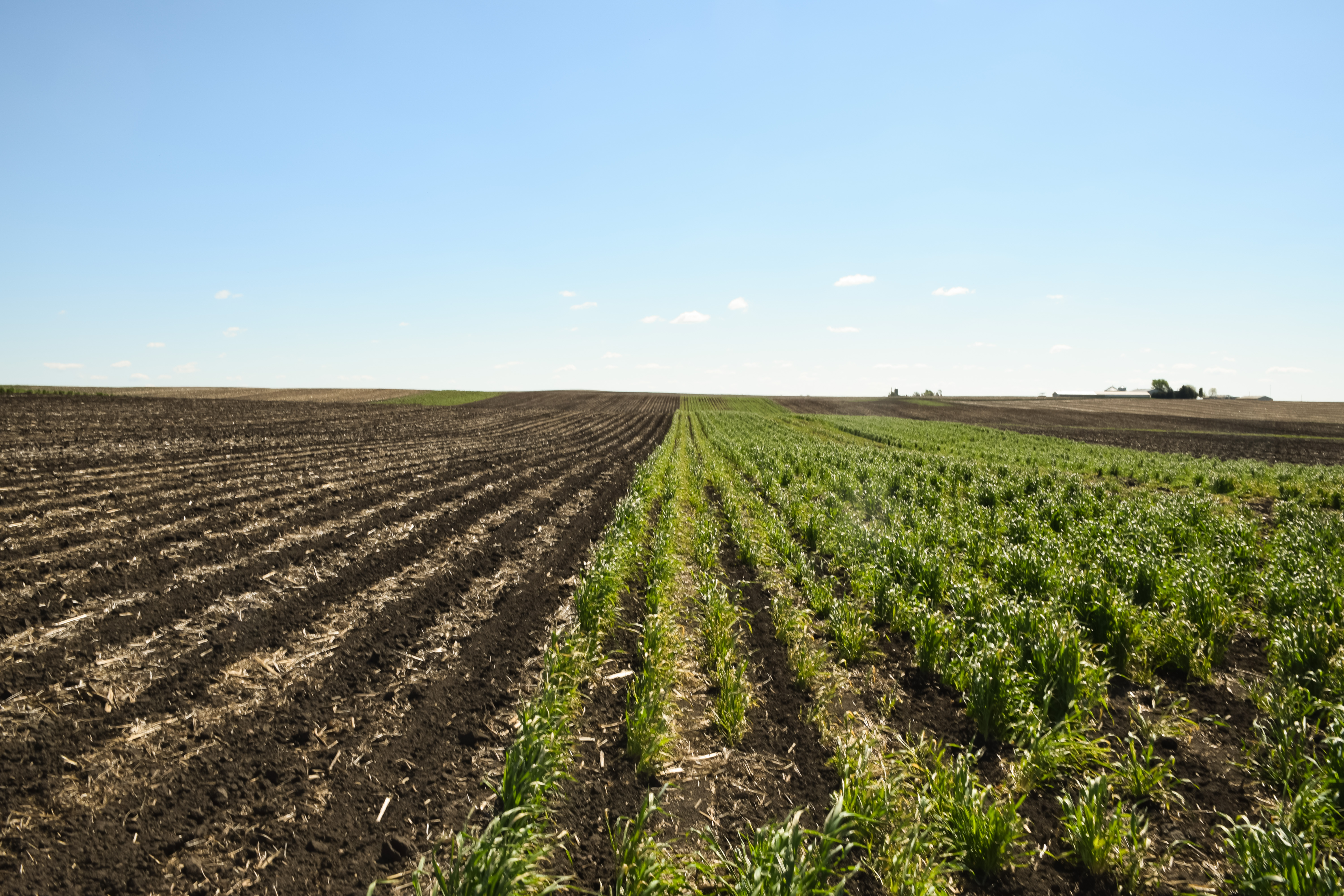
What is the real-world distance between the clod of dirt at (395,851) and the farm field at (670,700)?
1.3 inches

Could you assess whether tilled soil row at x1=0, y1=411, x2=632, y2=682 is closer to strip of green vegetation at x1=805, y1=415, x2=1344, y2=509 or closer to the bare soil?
strip of green vegetation at x1=805, y1=415, x2=1344, y2=509

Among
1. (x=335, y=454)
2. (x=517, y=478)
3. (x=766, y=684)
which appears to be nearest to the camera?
(x=766, y=684)

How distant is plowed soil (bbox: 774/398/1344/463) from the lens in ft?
104

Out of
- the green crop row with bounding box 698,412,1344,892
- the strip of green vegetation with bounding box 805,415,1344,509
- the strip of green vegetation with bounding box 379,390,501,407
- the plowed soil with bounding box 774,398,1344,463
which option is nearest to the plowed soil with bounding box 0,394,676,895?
the green crop row with bounding box 698,412,1344,892

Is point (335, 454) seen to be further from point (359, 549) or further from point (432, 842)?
point (432, 842)

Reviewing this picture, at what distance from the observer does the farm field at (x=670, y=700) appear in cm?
311

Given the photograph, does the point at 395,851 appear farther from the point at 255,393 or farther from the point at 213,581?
the point at 255,393

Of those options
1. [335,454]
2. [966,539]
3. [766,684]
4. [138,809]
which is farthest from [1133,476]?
[335,454]

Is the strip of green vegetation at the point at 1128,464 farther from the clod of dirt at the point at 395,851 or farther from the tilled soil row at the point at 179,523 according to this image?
the tilled soil row at the point at 179,523

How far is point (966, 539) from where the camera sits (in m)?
8.78

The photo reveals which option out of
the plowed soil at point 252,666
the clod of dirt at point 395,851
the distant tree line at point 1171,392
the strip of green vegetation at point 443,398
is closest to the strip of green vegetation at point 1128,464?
the plowed soil at point 252,666

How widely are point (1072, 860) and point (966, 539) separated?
6.24 meters

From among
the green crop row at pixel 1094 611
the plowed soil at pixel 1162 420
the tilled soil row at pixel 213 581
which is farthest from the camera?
the plowed soil at pixel 1162 420

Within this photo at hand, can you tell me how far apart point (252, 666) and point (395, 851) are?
3.11m
